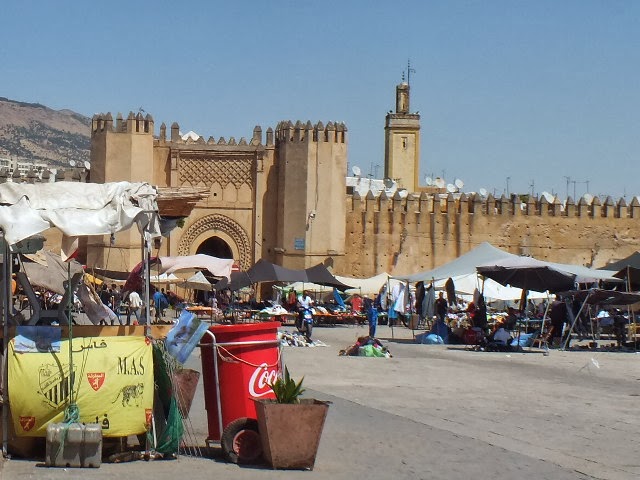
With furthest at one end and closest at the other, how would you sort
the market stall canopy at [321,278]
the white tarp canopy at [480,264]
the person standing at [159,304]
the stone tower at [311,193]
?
the stone tower at [311,193]
the market stall canopy at [321,278]
the person standing at [159,304]
the white tarp canopy at [480,264]

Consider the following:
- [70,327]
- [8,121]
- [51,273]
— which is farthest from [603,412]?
[8,121]

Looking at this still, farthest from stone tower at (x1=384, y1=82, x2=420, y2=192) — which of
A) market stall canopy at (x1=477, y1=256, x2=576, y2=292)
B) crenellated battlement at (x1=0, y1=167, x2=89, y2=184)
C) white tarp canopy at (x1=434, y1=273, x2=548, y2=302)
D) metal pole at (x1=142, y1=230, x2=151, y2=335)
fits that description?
metal pole at (x1=142, y1=230, x2=151, y2=335)

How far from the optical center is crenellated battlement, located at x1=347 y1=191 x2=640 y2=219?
3934cm

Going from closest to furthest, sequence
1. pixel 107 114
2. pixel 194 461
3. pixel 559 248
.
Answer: pixel 194 461 → pixel 107 114 → pixel 559 248

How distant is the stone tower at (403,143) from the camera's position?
60.9 metres

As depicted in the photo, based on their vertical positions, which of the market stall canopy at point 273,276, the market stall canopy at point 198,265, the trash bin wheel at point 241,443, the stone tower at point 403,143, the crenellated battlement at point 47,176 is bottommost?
the trash bin wheel at point 241,443

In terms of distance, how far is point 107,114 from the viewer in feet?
124

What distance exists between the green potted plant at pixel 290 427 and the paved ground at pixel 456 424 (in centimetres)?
10

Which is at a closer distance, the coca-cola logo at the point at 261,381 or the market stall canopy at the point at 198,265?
the coca-cola logo at the point at 261,381

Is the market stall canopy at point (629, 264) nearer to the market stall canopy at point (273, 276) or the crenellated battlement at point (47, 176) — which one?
the market stall canopy at point (273, 276)

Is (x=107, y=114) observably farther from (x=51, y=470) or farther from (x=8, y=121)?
(x=8, y=121)

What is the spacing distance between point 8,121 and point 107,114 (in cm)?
16698

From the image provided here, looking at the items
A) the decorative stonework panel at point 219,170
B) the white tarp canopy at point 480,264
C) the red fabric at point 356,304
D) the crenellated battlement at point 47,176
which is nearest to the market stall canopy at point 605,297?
the white tarp canopy at point 480,264

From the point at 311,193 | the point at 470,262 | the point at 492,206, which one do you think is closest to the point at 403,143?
the point at 492,206
